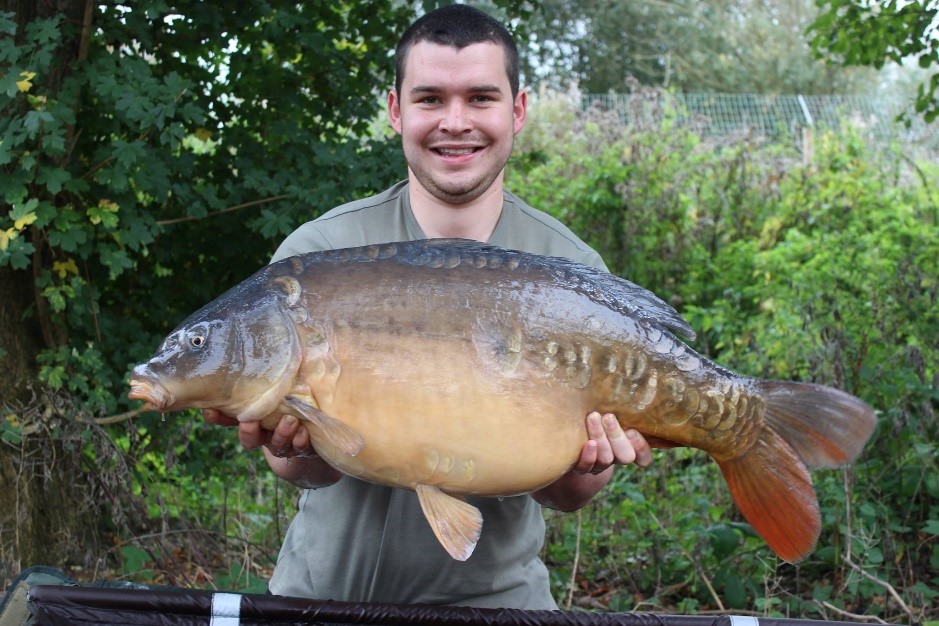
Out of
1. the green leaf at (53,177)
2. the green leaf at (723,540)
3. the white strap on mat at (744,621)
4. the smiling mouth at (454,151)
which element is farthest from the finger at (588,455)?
the green leaf at (53,177)

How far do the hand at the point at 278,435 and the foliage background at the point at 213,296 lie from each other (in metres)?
1.39

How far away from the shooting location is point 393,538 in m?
1.89

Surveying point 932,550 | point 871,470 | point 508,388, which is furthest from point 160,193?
point 932,550

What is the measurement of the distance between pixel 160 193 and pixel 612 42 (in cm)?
1915

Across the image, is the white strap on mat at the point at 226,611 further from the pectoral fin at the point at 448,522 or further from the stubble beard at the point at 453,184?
the stubble beard at the point at 453,184

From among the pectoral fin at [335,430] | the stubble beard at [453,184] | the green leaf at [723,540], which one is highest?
the stubble beard at [453,184]

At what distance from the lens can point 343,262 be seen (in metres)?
1.62

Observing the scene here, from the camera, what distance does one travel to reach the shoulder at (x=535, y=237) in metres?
2.00

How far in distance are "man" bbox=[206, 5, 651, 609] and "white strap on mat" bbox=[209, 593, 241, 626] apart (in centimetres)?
23

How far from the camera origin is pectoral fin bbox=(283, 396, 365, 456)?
5.01ft

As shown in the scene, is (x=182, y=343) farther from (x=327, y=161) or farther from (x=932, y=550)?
(x=932, y=550)

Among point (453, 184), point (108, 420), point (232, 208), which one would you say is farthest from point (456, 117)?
point (108, 420)

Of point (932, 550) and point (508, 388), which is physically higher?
point (508, 388)

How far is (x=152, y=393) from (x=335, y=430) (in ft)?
0.94
